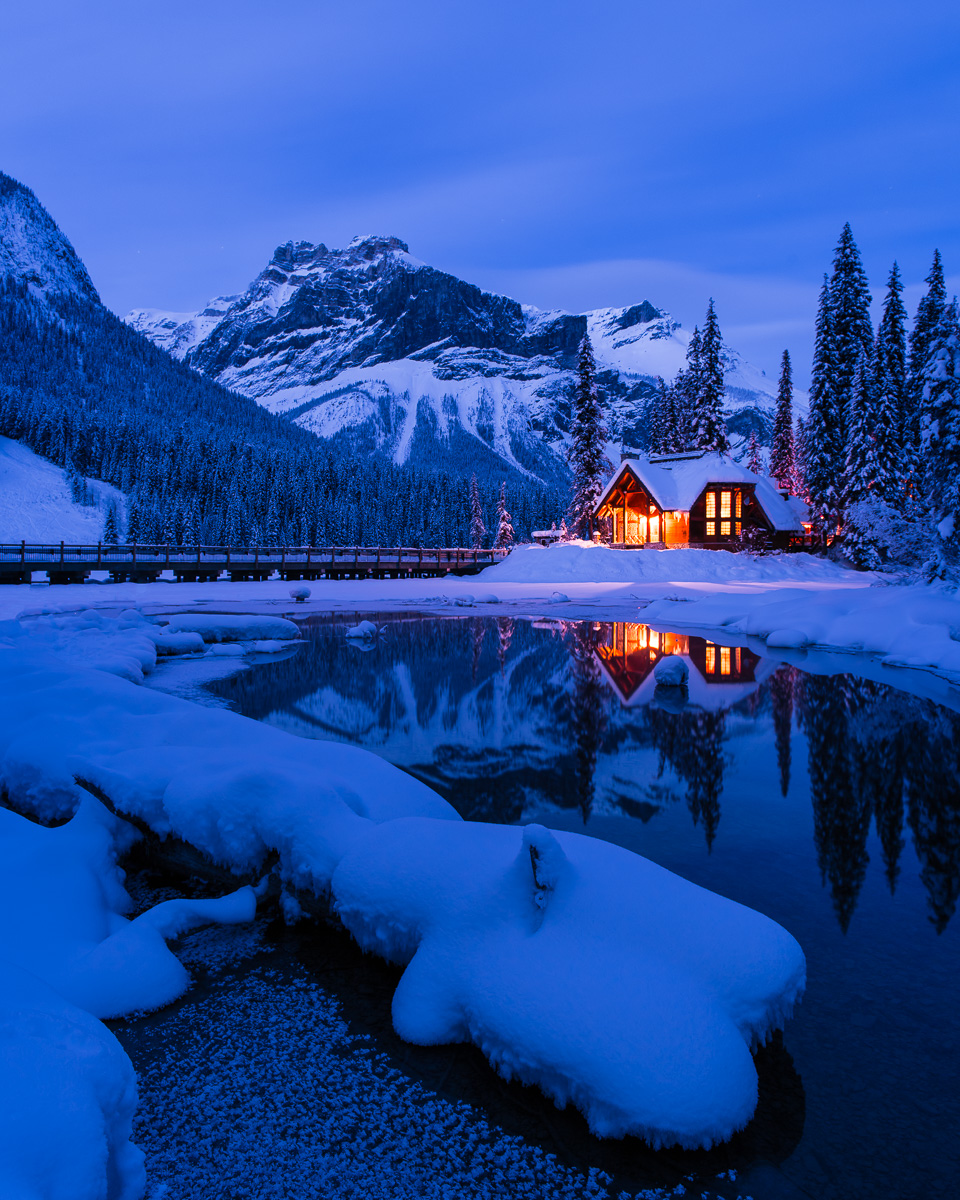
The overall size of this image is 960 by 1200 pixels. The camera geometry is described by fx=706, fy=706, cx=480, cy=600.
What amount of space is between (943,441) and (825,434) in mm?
20445

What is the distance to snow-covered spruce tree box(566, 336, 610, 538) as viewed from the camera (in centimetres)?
4903

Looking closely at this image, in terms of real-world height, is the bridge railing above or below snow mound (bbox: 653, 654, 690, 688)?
above

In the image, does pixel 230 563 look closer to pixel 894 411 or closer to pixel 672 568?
pixel 672 568

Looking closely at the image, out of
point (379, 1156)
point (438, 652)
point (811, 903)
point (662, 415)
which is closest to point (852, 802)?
point (811, 903)

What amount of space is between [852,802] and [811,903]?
266cm

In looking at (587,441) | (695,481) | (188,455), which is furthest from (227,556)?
(188,455)

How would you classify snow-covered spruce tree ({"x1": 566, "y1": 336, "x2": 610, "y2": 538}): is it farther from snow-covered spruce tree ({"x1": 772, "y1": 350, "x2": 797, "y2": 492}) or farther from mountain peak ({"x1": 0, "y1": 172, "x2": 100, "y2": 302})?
mountain peak ({"x1": 0, "y1": 172, "x2": 100, "y2": 302})

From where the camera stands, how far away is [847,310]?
43.7 m

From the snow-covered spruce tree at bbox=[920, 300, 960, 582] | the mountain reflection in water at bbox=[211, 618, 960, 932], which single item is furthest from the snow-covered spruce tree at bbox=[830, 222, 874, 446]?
the mountain reflection in water at bbox=[211, 618, 960, 932]

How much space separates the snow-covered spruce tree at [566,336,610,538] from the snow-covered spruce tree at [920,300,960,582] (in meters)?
25.2

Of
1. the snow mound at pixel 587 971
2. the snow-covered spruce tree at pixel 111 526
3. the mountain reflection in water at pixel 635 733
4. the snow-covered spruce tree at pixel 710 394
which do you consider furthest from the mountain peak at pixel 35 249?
the snow mound at pixel 587 971

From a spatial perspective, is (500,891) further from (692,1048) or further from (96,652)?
(96,652)

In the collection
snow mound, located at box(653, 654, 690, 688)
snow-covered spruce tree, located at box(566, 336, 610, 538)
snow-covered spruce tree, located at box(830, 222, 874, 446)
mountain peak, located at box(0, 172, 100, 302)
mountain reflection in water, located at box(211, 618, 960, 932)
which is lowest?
mountain reflection in water, located at box(211, 618, 960, 932)

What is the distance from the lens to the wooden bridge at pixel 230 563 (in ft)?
130
